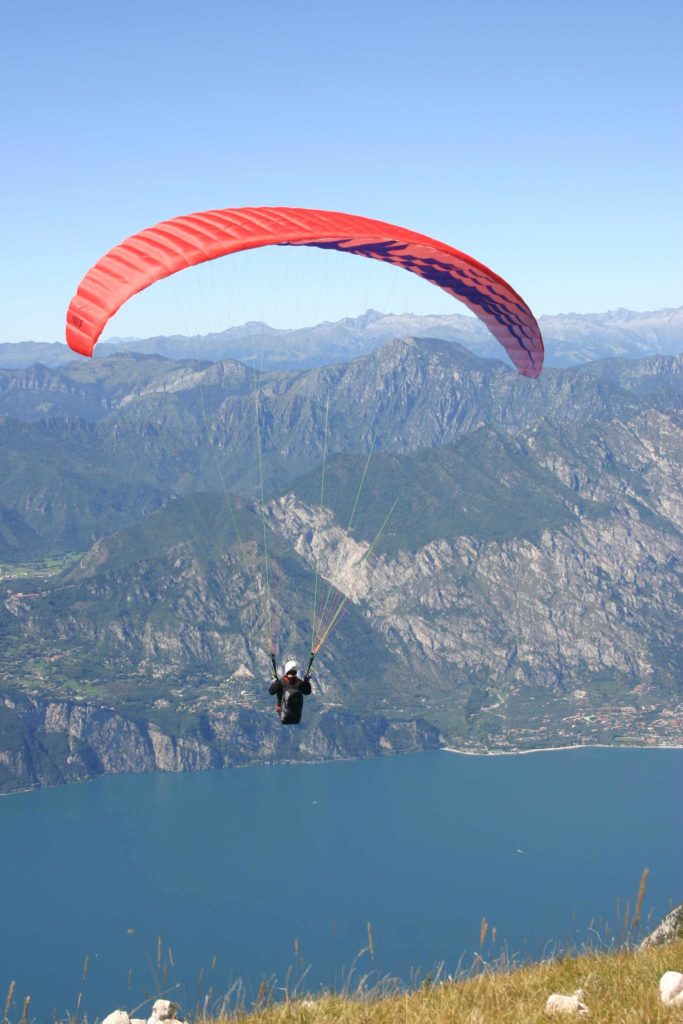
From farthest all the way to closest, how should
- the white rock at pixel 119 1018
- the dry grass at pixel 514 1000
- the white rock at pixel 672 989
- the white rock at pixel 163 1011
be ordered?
the white rock at pixel 163 1011 → the white rock at pixel 119 1018 → the white rock at pixel 672 989 → the dry grass at pixel 514 1000

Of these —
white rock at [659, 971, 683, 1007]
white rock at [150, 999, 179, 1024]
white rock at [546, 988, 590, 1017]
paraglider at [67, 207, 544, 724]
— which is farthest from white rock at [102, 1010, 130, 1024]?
paraglider at [67, 207, 544, 724]

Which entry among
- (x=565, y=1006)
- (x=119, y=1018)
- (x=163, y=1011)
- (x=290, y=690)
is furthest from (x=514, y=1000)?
(x=290, y=690)

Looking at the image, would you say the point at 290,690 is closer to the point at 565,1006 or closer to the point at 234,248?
the point at 234,248

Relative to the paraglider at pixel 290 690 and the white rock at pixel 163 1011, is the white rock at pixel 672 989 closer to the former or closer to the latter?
the white rock at pixel 163 1011

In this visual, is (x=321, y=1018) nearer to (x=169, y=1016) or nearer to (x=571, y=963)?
(x=169, y=1016)

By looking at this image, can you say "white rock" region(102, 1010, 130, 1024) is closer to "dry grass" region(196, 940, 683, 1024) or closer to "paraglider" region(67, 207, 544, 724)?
"dry grass" region(196, 940, 683, 1024)

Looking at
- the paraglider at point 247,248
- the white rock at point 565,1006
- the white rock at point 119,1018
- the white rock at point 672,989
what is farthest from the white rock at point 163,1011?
the paraglider at point 247,248
